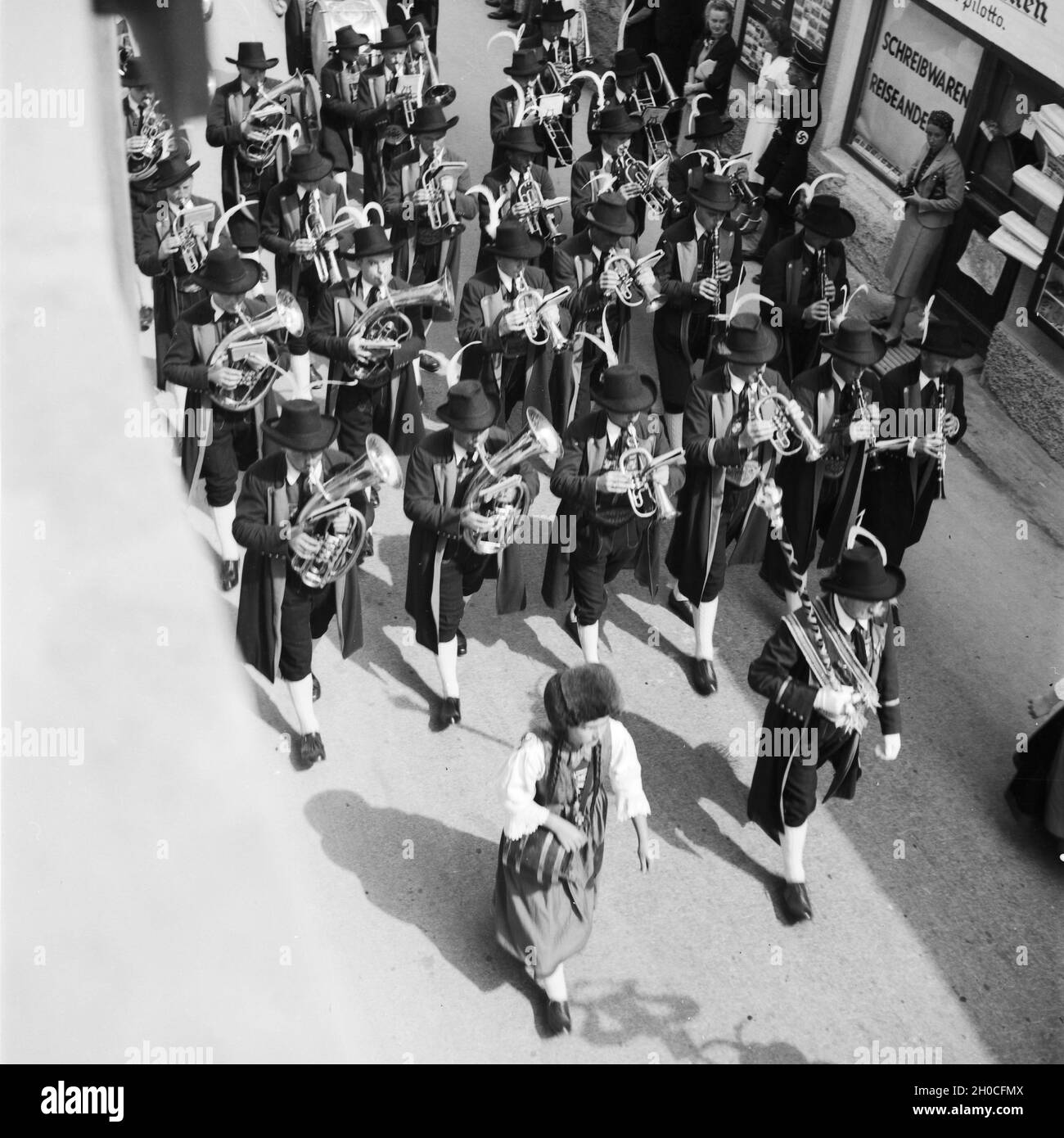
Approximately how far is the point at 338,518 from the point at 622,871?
2.15m

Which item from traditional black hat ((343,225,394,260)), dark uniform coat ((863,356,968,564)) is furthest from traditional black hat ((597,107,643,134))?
dark uniform coat ((863,356,968,564))

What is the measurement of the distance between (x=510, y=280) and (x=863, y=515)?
259 centimetres

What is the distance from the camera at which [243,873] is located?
6.23 meters

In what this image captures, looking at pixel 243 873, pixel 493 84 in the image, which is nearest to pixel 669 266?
pixel 243 873

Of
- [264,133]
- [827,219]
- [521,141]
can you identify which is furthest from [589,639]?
[264,133]

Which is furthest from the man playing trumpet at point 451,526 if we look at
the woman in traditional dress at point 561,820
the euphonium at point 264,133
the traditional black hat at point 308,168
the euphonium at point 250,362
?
the euphonium at point 264,133

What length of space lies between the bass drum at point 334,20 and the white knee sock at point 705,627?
8434mm

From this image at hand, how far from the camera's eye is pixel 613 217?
8500 mm

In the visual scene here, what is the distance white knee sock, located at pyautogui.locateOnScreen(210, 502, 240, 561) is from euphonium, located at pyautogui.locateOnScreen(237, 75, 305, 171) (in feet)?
13.0

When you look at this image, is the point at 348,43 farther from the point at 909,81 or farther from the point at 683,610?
the point at 683,610

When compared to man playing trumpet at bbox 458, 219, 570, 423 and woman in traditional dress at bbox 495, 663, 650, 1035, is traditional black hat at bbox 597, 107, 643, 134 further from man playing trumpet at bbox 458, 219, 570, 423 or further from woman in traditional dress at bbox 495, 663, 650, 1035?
woman in traditional dress at bbox 495, 663, 650, 1035

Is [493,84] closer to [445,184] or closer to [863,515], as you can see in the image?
[445,184]

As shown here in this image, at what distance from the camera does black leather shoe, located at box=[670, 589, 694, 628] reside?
7.96 m

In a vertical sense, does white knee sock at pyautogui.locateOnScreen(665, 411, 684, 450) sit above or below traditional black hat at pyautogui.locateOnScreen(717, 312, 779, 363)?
below
